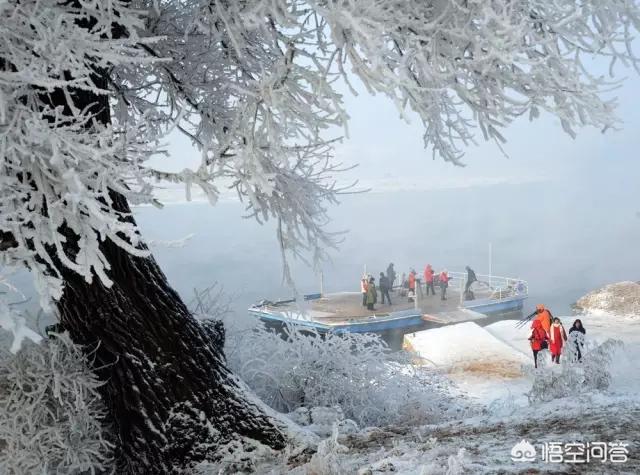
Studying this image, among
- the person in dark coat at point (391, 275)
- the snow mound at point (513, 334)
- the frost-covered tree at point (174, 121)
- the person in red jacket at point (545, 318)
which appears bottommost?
the snow mound at point (513, 334)

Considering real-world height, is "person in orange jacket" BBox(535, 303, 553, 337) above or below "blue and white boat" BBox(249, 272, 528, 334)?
above

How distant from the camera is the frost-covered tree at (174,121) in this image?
2820 millimetres

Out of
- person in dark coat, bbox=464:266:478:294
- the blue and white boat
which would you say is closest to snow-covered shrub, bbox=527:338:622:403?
the blue and white boat

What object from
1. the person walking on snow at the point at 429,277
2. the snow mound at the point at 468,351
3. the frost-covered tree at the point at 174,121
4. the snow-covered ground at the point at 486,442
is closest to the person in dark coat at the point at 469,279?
the person walking on snow at the point at 429,277

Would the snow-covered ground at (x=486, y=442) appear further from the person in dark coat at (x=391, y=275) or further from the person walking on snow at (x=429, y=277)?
the person walking on snow at (x=429, y=277)

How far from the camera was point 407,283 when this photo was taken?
23500 millimetres

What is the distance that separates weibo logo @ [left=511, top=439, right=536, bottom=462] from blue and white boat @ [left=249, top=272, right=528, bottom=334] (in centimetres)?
1520

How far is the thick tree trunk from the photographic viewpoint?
12.7 ft

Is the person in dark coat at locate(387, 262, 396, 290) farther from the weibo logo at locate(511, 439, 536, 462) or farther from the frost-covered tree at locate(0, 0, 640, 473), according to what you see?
the weibo logo at locate(511, 439, 536, 462)

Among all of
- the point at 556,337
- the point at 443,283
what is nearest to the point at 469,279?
the point at 443,283

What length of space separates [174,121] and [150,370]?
1.78 meters

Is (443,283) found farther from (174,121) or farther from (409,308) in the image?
(174,121)

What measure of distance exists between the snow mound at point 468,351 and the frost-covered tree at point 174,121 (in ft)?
29.4

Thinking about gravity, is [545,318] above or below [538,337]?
above
